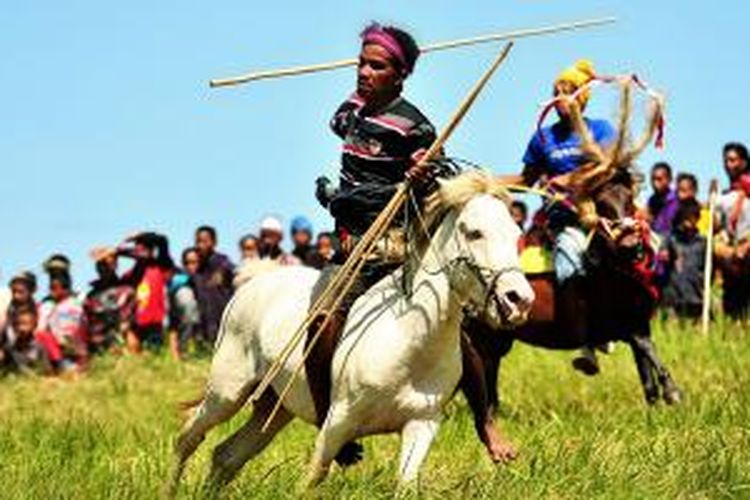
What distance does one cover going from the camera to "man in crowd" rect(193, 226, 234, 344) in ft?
60.6

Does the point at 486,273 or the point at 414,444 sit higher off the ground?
the point at 486,273

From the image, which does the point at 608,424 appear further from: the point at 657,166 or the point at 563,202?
the point at 657,166

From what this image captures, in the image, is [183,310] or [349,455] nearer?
[349,455]

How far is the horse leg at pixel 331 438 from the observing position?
8.44 m

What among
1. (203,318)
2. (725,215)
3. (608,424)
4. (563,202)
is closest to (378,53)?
(608,424)

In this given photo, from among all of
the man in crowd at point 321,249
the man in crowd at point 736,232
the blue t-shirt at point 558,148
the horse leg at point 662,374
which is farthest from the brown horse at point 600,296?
the man in crowd at point 321,249

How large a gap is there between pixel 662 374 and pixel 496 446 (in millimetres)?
4171

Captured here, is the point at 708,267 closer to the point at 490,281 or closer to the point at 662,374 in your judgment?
the point at 662,374

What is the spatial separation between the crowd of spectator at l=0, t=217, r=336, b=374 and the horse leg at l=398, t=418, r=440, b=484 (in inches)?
384

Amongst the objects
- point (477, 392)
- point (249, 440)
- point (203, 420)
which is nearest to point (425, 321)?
point (477, 392)

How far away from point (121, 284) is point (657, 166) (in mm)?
5460

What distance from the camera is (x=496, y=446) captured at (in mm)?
8930

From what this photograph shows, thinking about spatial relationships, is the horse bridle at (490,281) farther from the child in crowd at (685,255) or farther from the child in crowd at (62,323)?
the child in crowd at (62,323)

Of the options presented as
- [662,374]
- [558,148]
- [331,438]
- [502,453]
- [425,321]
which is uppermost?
[558,148]
